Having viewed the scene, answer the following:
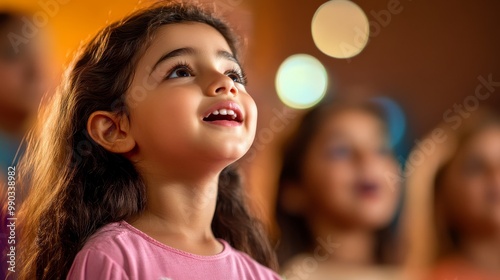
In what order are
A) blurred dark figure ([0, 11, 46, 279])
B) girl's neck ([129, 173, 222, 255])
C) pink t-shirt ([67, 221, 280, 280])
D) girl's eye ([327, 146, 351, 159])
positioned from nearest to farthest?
pink t-shirt ([67, 221, 280, 280])
girl's neck ([129, 173, 222, 255])
blurred dark figure ([0, 11, 46, 279])
girl's eye ([327, 146, 351, 159])

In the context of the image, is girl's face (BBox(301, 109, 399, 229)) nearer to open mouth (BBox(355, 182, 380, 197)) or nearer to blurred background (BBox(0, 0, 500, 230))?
open mouth (BBox(355, 182, 380, 197))

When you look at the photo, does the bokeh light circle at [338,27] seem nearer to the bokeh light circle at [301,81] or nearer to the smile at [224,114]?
the bokeh light circle at [301,81]

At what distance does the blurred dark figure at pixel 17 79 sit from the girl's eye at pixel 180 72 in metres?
0.65

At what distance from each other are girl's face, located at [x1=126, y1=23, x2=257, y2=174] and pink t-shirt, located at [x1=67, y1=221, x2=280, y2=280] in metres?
0.12

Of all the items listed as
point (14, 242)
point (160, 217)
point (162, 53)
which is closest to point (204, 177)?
point (160, 217)

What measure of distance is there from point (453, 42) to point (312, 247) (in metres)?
0.98

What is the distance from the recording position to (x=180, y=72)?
102 cm

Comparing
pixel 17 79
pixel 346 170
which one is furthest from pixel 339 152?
pixel 17 79

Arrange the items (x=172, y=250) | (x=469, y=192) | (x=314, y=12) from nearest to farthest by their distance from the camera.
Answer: (x=172, y=250) → (x=469, y=192) → (x=314, y=12)

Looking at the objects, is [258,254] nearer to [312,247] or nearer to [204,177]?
[204,177]

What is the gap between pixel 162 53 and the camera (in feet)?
3.39

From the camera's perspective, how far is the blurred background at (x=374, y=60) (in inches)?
88.7

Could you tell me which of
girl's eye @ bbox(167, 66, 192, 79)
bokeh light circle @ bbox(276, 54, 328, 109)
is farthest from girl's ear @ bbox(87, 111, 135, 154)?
bokeh light circle @ bbox(276, 54, 328, 109)

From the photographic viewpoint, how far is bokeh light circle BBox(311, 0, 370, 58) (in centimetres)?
226
